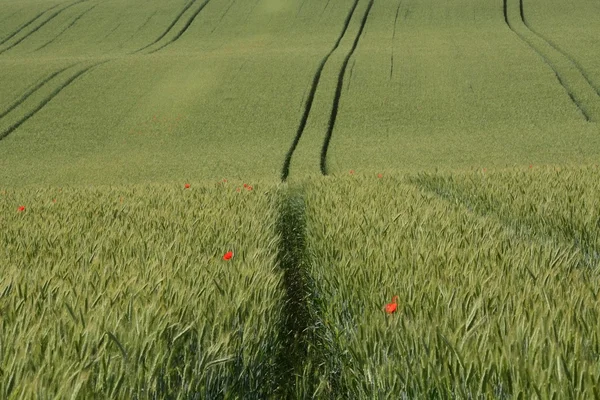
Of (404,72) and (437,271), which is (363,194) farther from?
(404,72)

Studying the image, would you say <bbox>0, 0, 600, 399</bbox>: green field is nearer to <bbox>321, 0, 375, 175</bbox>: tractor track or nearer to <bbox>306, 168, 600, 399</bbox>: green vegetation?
<bbox>306, 168, 600, 399</bbox>: green vegetation

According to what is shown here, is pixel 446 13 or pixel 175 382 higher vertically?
pixel 175 382

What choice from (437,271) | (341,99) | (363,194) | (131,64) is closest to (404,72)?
(341,99)

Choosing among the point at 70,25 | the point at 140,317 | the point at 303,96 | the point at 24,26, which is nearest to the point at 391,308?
the point at 140,317

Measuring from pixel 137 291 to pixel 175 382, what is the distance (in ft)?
1.81

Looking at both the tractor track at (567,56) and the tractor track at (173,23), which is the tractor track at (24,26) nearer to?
the tractor track at (173,23)

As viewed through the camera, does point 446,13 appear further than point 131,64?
Yes

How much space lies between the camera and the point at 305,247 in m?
6.12

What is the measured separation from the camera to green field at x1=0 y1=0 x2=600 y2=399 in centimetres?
179

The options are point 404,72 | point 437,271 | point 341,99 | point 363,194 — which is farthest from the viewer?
point 404,72

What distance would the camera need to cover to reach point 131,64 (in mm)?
35156

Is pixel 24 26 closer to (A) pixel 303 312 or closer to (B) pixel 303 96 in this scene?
(B) pixel 303 96

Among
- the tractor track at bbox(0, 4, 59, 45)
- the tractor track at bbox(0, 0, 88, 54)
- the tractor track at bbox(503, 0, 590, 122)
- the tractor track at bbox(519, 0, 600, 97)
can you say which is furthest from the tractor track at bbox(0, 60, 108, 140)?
the tractor track at bbox(519, 0, 600, 97)

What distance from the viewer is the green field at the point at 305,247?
70.4 inches
